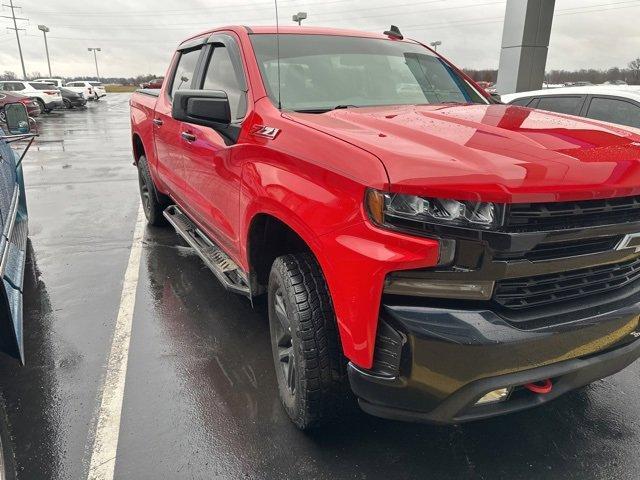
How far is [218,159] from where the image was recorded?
3154mm

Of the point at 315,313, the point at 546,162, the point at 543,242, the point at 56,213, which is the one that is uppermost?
the point at 546,162

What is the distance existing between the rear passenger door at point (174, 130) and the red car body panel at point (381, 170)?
4.44 feet

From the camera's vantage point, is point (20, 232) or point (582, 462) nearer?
point (582, 462)

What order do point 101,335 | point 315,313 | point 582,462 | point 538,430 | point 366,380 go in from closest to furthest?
point 366,380 < point 315,313 < point 582,462 < point 538,430 < point 101,335

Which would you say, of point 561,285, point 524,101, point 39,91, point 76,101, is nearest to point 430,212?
point 561,285

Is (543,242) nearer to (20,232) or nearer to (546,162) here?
(546,162)

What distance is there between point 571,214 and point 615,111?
4600mm

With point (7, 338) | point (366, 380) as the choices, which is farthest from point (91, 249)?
point (366, 380)

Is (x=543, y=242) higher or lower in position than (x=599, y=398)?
higher

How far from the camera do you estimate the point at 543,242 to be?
5.91 ft

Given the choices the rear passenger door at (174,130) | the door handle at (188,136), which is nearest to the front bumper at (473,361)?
the door handle at (188,136)

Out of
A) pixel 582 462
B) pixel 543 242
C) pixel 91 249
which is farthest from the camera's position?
pixel 91 249

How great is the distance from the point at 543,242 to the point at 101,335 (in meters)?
3.03

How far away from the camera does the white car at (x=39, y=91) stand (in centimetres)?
2662
